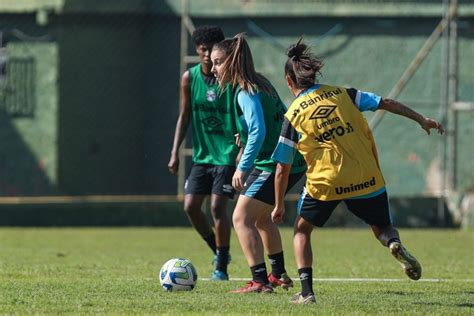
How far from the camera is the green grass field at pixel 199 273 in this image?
7590 mm

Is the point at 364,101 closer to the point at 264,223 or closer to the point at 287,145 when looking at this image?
the point at 287,145

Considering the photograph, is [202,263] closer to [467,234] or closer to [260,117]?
[260,117]

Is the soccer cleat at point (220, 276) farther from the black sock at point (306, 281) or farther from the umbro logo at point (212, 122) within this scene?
the black sock at point (306, 281)

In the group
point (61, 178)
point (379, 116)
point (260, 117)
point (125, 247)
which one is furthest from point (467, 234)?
point (260, 117)

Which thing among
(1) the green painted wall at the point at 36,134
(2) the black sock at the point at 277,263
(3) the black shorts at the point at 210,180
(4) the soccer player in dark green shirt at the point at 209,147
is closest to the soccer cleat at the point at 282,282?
(2) the black sock at the point at 277,263

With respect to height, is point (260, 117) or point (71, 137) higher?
point (260, 117)

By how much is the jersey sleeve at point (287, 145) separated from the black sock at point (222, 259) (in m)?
2.28

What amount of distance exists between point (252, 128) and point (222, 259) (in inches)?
73.3

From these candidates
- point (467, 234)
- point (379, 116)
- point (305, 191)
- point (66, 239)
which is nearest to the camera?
point (305, 191)

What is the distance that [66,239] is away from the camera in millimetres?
15180

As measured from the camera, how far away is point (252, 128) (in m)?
8.39

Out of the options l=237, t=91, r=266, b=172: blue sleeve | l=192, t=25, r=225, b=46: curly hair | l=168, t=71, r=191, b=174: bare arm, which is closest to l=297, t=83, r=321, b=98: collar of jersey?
l=237, t=91, r=266, b=172: blue sleeve

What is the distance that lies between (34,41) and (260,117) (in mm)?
11507

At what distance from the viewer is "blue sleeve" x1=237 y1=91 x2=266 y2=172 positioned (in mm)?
8375
